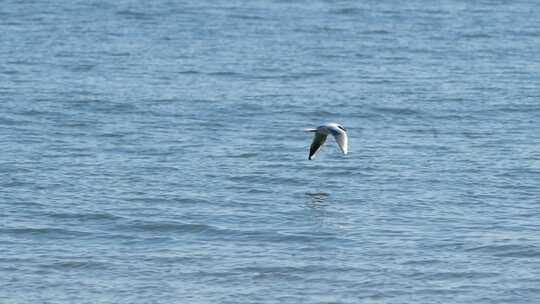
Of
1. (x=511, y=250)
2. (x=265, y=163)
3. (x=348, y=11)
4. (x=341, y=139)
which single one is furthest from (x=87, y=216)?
(x=348, y=11)

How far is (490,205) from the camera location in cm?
2222

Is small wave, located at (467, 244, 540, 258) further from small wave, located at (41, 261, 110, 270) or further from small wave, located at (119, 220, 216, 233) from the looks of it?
small wave, located at (41, 261, 110, 270)

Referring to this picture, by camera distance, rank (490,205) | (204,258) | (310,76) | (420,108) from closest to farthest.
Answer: (204,258) → (490,205) → (420,108) → (310,76)

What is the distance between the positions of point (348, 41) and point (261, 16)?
6292mm

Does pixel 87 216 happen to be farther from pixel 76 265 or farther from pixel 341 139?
pixel 341 139

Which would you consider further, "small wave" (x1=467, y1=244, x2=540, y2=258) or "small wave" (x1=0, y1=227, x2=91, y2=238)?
"small wave" (x1=0, y1=227, x2=91, y2=238)

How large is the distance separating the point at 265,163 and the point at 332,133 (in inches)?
107

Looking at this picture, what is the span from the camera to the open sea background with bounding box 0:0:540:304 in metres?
18.1

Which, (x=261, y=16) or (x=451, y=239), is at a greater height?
(x=261, y=16)

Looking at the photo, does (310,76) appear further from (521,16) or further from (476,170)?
(521,16)

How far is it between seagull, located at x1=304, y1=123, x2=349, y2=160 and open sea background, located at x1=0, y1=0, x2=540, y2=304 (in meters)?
0.52

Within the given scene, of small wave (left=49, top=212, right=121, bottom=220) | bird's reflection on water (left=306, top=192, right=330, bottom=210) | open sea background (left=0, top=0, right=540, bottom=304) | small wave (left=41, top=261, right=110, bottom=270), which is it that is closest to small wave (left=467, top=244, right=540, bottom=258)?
A: open sea background (left=0, top=0, right=540, bottom=304)

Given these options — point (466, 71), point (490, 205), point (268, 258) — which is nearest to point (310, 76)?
point (466, 71)

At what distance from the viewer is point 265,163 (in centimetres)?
2569
